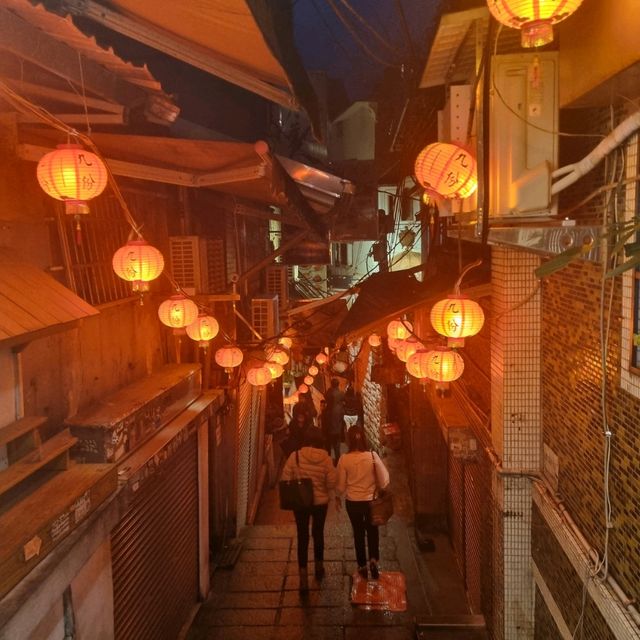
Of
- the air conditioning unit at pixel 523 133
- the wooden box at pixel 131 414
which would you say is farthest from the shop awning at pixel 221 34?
the wooden box at pixel 131 414

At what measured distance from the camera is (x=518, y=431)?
7.42 metres

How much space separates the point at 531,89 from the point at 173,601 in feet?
29.5

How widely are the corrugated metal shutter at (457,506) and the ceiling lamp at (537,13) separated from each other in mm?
8825

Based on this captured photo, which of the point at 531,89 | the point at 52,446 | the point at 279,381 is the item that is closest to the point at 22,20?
the point at 52,446

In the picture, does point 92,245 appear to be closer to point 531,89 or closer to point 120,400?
point 120,400

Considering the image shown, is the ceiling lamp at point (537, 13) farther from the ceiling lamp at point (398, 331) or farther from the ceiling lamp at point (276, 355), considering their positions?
the ceiling lamp at point (276, 355)

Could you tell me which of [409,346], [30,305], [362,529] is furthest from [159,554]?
[409,346]

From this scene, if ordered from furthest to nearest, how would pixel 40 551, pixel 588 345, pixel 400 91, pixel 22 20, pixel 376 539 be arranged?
pixel 400 91 → pixel 376 539 → pixel 588 345 → pixel 40 551 → pixel 22 20

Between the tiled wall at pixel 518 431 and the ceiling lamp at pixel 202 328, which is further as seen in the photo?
the ceiling lamp at pixel 202 328

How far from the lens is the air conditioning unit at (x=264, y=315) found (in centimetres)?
1418

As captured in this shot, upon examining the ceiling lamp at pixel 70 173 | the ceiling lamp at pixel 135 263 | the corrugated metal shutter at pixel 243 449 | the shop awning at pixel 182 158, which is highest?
the shop awning at pixel 182 158

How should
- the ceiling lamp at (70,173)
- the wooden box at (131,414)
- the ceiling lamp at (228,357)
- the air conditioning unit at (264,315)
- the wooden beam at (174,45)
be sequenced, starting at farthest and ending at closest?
the air conditioning unit at (264,315)
the ceiling lamp at (228,357)
the wooden box at (131,414)
the ceiling lamp at (70,173)
the wooden beam at (174,45)

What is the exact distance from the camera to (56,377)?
648cm

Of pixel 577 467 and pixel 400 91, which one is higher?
pixel 400 91
